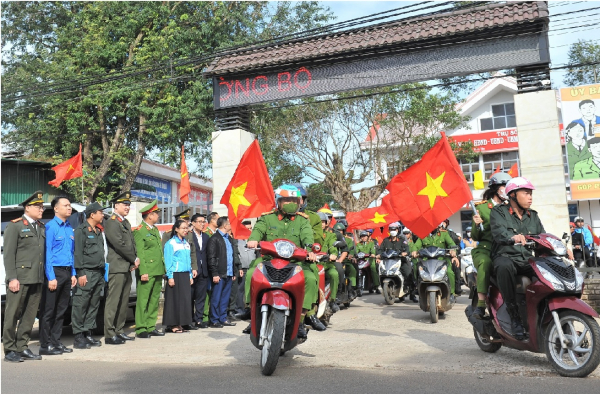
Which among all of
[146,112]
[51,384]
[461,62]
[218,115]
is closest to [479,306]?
[51,384]

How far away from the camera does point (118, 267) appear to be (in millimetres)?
8406

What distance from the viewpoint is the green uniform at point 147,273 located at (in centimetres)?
880

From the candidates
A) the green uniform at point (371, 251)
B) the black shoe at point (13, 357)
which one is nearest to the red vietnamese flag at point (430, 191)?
the black shoe at point (13, 357)

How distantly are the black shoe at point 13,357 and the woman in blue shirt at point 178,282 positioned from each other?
2617 millimetres

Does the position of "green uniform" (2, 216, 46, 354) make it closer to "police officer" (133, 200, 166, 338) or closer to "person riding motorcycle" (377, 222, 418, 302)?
"police officer" (133, 200, 166, 338)

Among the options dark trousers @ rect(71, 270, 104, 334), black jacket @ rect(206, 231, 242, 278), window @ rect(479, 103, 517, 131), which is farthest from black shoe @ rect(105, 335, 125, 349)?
window @ rect(479, 103, 517, 131)

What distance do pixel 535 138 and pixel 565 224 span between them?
6.51 ft

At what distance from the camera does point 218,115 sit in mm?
16234

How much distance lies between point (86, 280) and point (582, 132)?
56.1ft

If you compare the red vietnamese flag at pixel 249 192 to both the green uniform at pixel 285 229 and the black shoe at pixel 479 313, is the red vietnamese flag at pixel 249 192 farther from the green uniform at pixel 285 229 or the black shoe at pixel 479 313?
the black shoe at pixel 479 313

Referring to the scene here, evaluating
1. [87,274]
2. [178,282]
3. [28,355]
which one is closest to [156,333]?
[178,282]

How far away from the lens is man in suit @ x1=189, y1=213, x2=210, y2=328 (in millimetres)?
9961

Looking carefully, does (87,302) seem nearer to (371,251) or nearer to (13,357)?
(13,357)

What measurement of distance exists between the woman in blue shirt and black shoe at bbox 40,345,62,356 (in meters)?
2.09
